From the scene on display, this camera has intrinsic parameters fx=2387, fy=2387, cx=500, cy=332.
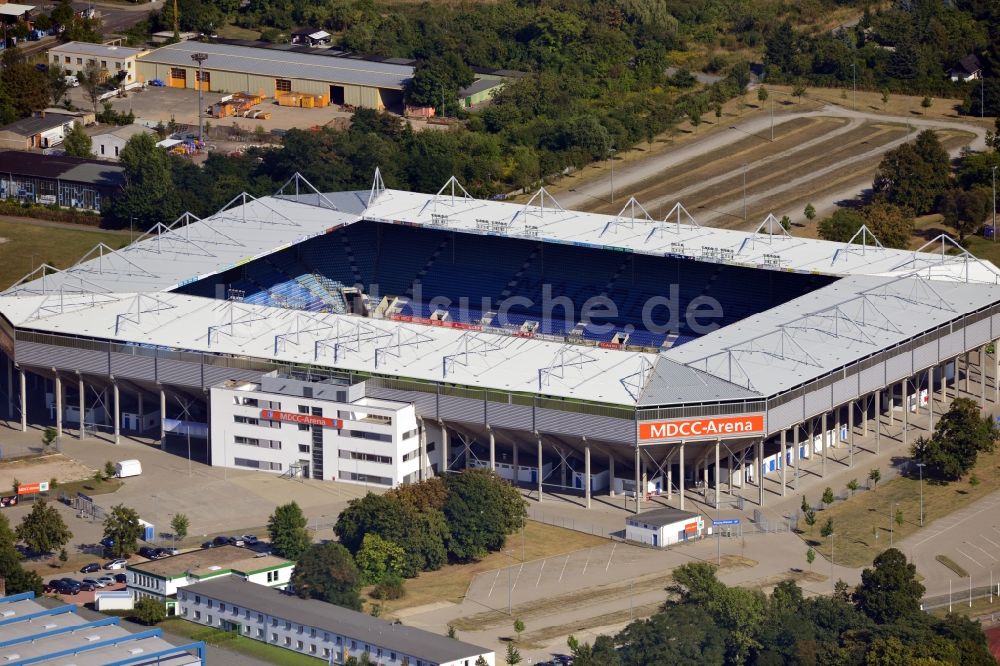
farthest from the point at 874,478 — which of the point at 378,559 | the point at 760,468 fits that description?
the point at 378,559

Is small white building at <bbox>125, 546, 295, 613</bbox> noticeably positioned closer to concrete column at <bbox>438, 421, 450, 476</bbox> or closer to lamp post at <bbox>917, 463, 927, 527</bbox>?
concrete column at <bbox>438, 421, 450, 476</bbox>

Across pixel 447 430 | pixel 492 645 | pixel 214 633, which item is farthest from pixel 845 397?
pixel 214 633

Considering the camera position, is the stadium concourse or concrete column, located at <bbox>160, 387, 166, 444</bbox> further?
concrete column, located at <bbox>160, 387, 166, 444</bbox>

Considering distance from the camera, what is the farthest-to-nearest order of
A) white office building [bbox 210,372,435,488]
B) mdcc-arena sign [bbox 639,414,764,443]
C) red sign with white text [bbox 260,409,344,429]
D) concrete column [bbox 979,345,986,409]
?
concrete column [bbox 979,345,986,409]
red sign with white text [bbox 260,409,344,429]
white office building [bbox 210,372,435,488]
mdcc-arena sign [bbox 639,414,764,443]

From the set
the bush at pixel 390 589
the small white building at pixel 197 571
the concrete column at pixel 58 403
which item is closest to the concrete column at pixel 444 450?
the bush at pixel 390 589

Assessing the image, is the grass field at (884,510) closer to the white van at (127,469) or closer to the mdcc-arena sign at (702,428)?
the mdcc-arena sign at (702,428)

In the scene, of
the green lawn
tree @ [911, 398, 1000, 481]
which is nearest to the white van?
the green lawn
